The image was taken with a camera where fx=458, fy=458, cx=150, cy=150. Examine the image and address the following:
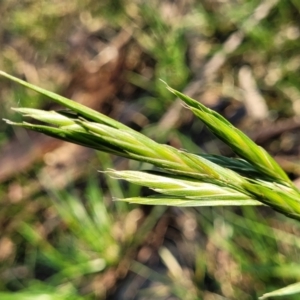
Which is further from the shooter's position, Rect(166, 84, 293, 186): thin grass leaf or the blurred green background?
the blurred green background

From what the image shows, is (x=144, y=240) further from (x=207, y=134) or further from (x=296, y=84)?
(x=296, y=84)

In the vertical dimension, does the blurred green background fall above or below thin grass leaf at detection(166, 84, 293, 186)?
below

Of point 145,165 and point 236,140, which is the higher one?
point 236,140

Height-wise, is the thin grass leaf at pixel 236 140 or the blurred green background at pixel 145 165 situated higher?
the thin grass leaf at pixel 236 140

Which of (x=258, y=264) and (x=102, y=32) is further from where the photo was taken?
(x=102, y=32)

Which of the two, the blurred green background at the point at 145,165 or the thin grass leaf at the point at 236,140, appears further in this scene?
the blurred green background at the point at 145,165

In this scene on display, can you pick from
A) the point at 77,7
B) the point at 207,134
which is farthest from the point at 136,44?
the point at 207,134

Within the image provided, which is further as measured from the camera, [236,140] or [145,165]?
[145,165]

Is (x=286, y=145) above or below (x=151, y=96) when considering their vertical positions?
above
